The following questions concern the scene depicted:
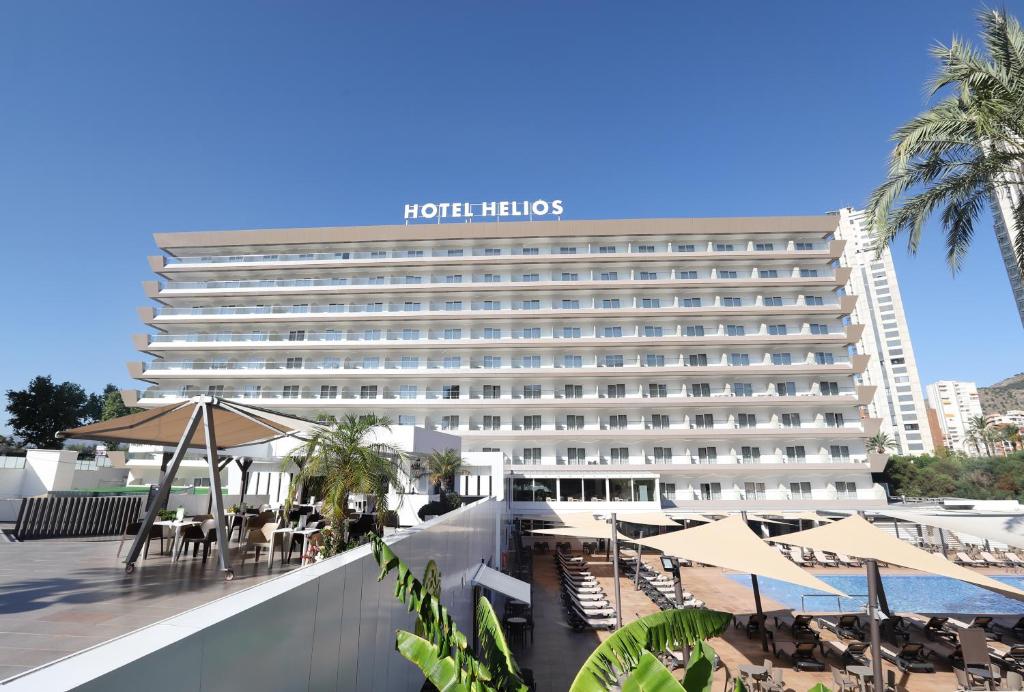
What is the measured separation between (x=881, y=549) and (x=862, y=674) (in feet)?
11.2

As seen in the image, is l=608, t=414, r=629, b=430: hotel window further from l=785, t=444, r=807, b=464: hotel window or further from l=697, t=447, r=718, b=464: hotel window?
l=785, t=444, r=807, b=464: hotel window

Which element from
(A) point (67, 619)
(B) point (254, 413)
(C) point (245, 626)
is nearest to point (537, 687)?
(B) point (254, 413)

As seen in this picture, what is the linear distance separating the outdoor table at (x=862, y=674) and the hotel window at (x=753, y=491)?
34.8 meters

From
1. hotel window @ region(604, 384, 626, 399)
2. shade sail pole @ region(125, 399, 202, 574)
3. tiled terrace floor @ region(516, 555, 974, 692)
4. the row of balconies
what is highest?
the row of balconies

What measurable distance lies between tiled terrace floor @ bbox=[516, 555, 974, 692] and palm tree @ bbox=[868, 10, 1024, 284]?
11992 mm

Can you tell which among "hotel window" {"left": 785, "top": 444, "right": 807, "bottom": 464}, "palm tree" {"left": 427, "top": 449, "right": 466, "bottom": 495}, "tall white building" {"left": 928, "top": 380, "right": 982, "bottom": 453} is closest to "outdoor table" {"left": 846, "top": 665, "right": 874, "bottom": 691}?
"palm tree" {"left": 427, "top": 449, "right": 466, "bottom": 495}

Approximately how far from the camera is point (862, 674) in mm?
11945

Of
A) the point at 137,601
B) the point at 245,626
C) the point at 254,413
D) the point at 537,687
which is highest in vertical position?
the point at 254,413

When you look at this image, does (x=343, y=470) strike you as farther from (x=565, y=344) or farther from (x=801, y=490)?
(x=801, y=490)

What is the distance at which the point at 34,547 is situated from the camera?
11469 millimetres

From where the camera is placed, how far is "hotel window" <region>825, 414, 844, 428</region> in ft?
154

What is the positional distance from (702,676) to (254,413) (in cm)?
969

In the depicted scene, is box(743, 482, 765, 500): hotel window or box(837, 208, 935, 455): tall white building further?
box(837, 208, 935, 455): tall white building

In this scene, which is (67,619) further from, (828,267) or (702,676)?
(828,267)
